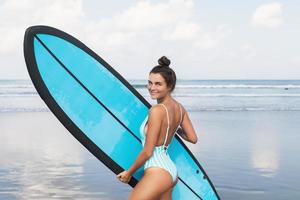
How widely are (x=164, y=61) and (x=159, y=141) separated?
529mm

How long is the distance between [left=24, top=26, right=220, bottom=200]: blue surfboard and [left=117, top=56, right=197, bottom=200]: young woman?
1.46 ft

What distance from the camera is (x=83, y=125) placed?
368 centimetres

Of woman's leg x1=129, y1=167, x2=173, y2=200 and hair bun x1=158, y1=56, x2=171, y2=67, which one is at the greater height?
hair bun x1=158, y1=56, x2=171, y2=67

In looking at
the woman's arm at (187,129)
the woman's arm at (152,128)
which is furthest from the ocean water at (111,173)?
the woman's arm at (152,128)

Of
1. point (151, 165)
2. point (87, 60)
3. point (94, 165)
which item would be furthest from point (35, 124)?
point (151, 165)

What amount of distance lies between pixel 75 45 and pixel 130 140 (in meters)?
0.88

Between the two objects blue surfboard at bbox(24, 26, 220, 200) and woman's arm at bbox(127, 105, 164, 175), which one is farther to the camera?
blue surfboard at bbox(24, 26, 220, 200)

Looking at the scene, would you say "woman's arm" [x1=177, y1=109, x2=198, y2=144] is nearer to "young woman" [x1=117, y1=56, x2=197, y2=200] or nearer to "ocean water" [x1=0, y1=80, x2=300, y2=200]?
"young woman" [x1=117, y1=56, x2=197, y2=200]

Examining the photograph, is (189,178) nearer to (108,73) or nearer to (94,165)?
(108,73)

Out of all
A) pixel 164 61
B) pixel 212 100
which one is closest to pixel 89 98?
pixel 164 61

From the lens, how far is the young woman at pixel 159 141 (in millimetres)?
2967

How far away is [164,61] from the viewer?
3.08 m

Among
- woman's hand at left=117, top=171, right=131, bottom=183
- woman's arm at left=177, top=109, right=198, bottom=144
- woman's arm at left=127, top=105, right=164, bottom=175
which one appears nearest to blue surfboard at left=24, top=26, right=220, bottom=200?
woman's hand at left=117, top=171, right=131, bottom=183

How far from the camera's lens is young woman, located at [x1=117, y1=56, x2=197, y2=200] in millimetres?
2967
